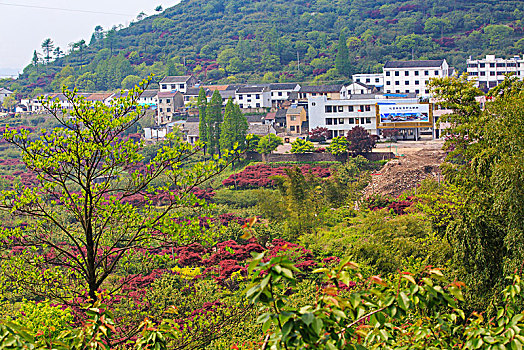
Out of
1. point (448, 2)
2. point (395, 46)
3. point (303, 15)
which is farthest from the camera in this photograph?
point (303, 15)

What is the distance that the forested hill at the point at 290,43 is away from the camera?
64.8 meters

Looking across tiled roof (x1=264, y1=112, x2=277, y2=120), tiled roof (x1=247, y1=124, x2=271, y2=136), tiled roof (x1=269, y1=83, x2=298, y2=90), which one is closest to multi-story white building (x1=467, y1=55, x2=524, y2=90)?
tiled roof (x1=269, y1=83, x2=298, y2=90)

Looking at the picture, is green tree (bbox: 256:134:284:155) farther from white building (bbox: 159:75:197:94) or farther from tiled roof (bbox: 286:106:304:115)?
white building (bbox: 159:75:197:94)

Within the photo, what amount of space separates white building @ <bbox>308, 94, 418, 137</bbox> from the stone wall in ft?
17.6

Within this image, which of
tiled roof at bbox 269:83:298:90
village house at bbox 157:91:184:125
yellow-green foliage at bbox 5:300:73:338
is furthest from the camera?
tiled roof at bbox 269:83:298:90

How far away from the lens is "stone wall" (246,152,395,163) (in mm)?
30812

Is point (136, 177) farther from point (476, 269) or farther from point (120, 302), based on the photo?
point (120, 302)

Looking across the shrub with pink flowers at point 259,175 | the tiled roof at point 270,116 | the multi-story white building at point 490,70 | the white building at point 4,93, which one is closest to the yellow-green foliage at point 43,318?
the shrub with pink flowers at point 259,175

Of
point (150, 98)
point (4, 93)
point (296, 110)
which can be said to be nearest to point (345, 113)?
point (296, 110)

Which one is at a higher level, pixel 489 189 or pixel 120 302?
pixel 489 189

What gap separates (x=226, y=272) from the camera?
44.7ft

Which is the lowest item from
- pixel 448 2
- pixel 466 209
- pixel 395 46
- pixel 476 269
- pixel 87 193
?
pixel 476 269

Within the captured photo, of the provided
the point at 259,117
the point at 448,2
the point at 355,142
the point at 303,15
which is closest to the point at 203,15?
the point at 303,15

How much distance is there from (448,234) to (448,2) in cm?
7926
